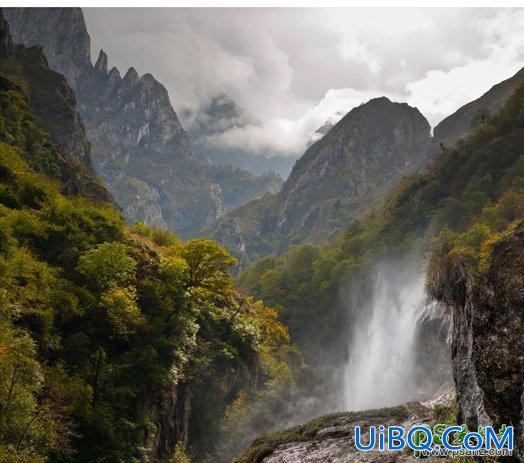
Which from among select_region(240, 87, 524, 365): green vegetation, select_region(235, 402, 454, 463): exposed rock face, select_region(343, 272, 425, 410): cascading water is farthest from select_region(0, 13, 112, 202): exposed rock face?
select_region(235, 402, 454, 463): exposed rock face

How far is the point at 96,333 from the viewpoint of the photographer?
26188 millimetres

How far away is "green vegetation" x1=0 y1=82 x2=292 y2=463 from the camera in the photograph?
16.9 meters

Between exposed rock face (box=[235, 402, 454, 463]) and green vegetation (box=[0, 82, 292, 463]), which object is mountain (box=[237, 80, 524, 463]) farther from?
green vegetation (box=[0, 82, 292, 463])

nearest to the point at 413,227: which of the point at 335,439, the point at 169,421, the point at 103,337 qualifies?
the point at 169,421

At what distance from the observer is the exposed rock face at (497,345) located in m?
10.5

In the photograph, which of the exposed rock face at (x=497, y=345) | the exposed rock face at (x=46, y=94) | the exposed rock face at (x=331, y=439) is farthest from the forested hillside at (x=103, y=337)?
the exposed rock face at (x=46, y=94)

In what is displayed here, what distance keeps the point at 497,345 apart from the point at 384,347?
2875 inches

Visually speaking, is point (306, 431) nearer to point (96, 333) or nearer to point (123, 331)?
point (123, 331)

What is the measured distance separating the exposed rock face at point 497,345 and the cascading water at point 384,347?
57313 millimetres

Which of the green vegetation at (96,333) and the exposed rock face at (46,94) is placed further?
the exposed rock face at (46,94)

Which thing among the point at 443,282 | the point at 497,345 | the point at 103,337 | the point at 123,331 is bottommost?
the point at 497,345

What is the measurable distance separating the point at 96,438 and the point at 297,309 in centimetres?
8680

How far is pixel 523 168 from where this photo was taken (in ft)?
236

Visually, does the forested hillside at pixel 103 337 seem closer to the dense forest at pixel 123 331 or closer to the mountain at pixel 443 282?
the dense forest at pixel 123 331
